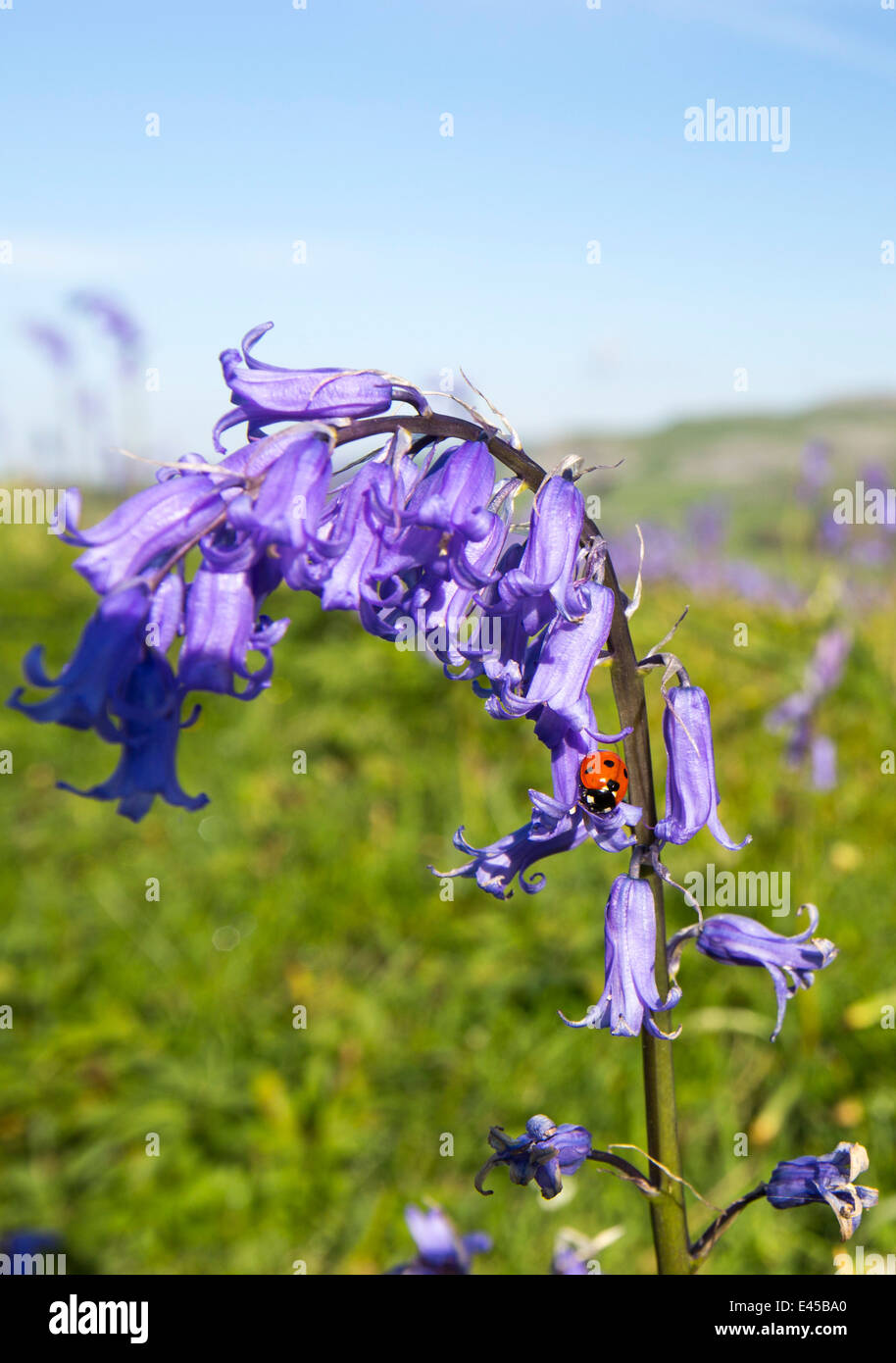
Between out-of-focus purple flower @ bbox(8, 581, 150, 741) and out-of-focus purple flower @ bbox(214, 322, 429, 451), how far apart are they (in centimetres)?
26

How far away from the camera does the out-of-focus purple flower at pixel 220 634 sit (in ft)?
4.60

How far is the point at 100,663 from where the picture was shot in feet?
4.63

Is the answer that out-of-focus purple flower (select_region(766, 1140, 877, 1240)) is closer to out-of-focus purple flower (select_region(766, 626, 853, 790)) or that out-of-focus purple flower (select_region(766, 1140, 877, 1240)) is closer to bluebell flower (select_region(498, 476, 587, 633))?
bluebell flower (select_region(498, 476, 587, 633))

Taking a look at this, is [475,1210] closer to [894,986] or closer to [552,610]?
[894,986]

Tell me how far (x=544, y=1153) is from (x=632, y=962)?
336 mm

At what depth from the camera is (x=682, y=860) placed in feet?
16.8

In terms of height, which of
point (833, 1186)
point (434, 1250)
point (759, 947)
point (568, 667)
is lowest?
point (434, 1250)

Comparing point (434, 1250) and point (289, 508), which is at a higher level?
point (289, 508)

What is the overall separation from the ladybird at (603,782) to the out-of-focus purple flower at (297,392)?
527 millimetres

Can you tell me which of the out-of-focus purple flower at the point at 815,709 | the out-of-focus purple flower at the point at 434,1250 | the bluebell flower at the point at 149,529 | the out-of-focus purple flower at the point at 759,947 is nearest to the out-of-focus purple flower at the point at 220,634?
the bluebell flower at the point at 149,529

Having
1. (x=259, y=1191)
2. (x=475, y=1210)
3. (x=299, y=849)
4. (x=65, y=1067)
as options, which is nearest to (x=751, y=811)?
(x=299, y=849)

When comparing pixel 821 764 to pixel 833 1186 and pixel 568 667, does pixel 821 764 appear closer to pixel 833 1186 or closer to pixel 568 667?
pixel 833 1186

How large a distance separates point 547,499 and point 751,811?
14.6 ft

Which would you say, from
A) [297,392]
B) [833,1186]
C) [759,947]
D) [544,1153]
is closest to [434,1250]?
[544,1153]
